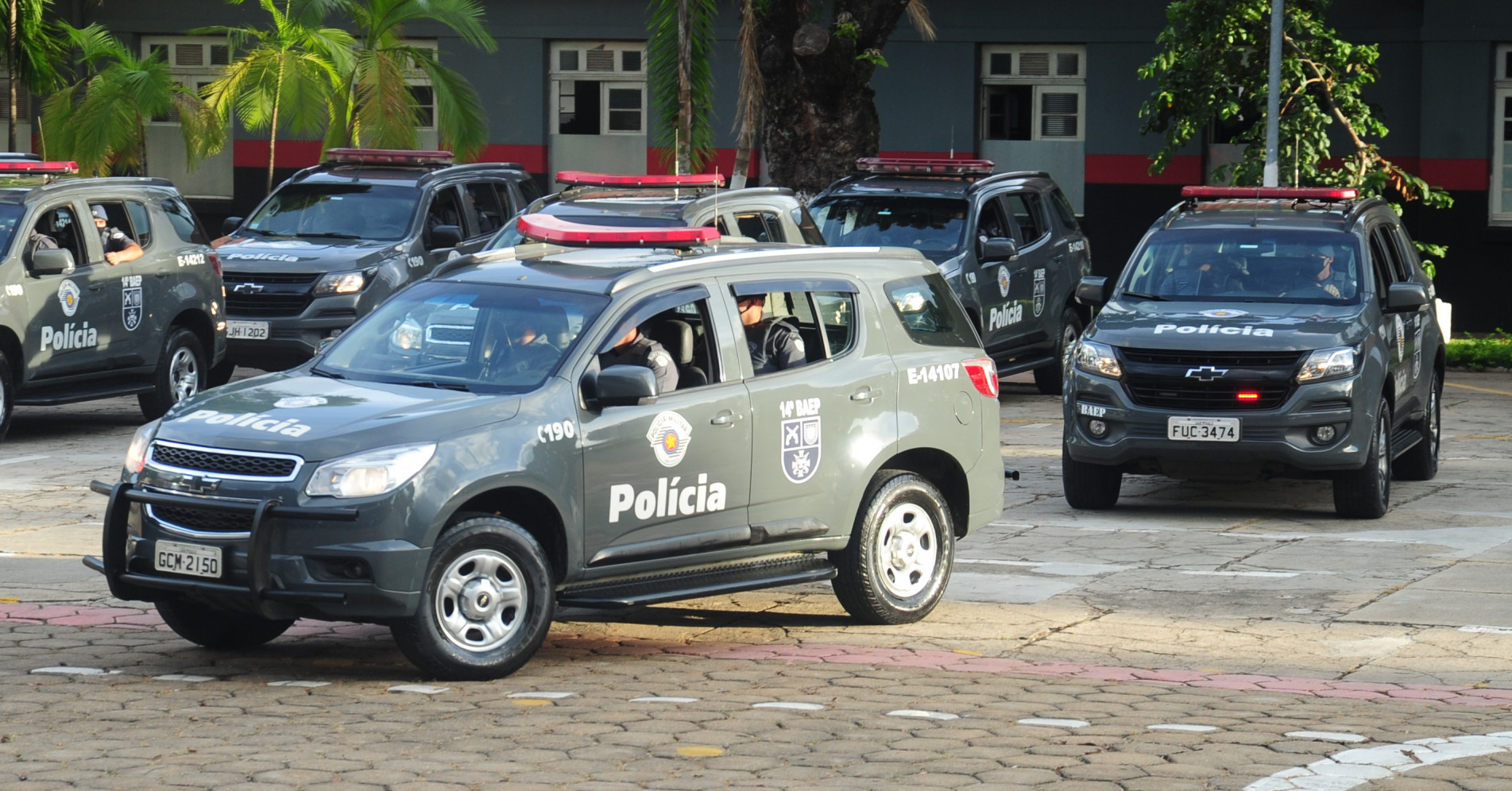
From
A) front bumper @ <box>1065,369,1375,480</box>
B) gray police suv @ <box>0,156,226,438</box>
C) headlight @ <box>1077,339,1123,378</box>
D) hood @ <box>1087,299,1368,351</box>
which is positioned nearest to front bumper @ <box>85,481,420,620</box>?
front bumper @ <box>1065,369,1375,480</box>

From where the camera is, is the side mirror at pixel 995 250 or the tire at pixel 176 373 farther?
the side mirror at pixel 995 250

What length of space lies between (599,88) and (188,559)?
21532 millimetres

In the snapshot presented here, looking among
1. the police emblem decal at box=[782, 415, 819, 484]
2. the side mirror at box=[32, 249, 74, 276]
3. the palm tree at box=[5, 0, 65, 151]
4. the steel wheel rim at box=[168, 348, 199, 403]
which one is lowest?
the steel wheel rim at box=[168, 348, 199, 403]

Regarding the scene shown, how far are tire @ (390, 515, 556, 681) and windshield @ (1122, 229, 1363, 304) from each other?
6.59 metres

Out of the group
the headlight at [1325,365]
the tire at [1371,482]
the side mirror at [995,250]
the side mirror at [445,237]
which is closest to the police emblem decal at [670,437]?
the headlight at [1325,365]

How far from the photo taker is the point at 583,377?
8484 mm

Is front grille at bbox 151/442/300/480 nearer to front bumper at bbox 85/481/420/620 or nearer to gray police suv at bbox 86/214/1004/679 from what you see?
gray police suv at bbox 86/214/1004/679

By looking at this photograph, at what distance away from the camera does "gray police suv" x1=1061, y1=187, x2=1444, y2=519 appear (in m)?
12.6

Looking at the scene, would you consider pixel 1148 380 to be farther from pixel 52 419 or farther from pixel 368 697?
pixel 52 419

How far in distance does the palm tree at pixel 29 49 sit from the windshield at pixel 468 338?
18.9 m

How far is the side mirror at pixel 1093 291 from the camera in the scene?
13.9m

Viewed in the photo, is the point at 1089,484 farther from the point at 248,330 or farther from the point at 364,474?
the point at 248,330

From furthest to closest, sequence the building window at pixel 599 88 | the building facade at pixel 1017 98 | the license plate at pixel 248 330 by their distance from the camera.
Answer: the building window at pixel 599 88 < the building facade at pixel 1017 98 < the license plate at pixel 248 330

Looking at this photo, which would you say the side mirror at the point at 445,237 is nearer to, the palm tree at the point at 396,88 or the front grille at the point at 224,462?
the palm tree at the point at 396,88
